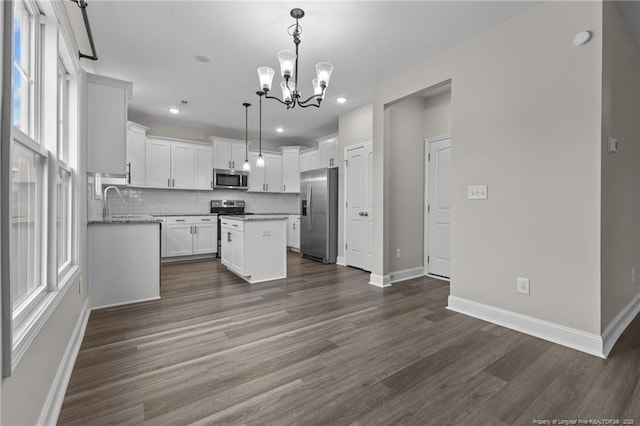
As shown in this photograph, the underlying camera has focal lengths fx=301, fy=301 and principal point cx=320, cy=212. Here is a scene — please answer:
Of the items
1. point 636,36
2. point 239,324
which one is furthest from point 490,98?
point 239,324

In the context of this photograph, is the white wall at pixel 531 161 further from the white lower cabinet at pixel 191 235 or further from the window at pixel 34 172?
the white lower cabinet at pixel 191 235

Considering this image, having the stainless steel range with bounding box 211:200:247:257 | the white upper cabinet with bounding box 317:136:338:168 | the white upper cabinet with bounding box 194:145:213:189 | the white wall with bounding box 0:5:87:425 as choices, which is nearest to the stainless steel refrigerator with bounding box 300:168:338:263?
the white upper cabinet with bounding box 317:136:338:168

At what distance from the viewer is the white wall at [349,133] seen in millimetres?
4723

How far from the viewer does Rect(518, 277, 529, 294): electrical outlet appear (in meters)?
2.48

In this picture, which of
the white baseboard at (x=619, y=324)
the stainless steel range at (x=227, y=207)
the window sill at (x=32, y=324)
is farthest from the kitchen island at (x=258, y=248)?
the white baseboard at (x=619, y=324)

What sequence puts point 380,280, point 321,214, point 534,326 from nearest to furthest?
point 534,326 → point 380,280 → point 321,214

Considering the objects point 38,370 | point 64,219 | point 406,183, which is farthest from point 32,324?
point 406,183

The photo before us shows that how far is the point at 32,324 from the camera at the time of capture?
1169mm

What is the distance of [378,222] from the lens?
12.9 feet

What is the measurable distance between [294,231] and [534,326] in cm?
503

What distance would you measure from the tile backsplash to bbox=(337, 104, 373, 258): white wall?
2.50 meters

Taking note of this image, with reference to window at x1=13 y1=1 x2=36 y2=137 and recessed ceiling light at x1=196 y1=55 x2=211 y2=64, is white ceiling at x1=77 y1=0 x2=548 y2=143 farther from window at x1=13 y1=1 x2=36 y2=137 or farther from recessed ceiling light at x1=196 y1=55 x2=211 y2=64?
window at x1=13 y1=1 x2=36 y2=137

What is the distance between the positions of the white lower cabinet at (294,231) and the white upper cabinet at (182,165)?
7.31 feet

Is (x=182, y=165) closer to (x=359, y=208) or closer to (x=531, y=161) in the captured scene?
(x=359, y=208)
